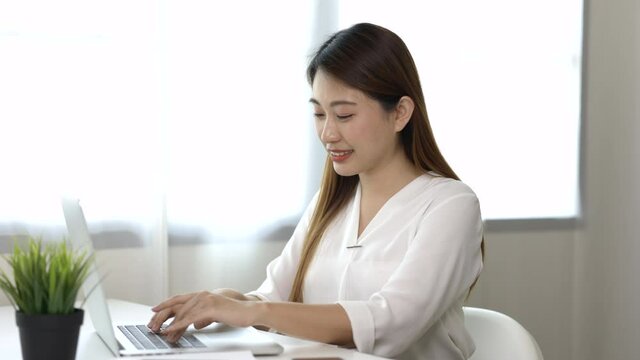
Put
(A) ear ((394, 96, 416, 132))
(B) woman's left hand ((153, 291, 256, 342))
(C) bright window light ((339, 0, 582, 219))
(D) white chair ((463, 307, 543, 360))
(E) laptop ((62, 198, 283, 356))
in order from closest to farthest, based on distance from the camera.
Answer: (E) laptop ((62, 198, 283, 356)) < (B) woman's left hand ((153, 291, 256, 342)) < (D) white chair ((463, 307, 543, 360)) < (A) ear ((394, 96, 416, 132)) < (C) bright window light ((339, 0, 582, 219))

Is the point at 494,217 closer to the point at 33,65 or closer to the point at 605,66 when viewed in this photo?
the point at 605,66

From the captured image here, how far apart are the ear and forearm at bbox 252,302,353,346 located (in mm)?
515

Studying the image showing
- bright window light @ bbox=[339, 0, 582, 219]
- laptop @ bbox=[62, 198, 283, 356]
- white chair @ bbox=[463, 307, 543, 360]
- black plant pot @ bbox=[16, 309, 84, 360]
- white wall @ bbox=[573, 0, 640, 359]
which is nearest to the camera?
black plant pot @ bbox=[16, 309, 84, 360]

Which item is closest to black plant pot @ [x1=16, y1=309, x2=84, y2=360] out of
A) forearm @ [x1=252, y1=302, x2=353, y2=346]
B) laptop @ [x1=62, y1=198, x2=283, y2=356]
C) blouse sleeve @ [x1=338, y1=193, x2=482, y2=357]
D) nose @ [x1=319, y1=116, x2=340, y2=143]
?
laptop @ [x1=62, y1=198, x2=283, y2=356]

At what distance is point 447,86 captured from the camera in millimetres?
3283

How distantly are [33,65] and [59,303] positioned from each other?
45.3 inches

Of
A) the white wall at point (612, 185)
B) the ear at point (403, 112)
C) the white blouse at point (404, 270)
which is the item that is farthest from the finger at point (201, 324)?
the white wall at point (612, 185)

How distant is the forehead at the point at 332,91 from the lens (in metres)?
2.29

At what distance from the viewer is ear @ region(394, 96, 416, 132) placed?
2320mm

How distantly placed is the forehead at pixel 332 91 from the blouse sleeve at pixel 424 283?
1.01 feet

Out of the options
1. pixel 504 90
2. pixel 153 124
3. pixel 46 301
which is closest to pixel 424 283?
pixel 46 301

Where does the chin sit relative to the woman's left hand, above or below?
above

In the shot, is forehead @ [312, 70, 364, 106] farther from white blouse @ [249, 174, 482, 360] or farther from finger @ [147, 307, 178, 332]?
finger @ [147, 307, 178, 332]

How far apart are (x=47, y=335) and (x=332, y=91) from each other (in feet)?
3.10
